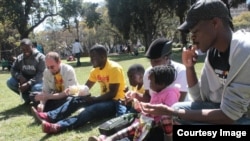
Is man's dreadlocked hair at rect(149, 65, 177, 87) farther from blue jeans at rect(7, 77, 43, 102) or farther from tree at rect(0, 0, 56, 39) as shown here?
tree at rect(0, 0, 56, 39)

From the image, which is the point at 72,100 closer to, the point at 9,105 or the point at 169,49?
the point at 169,49

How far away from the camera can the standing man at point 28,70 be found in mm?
7332

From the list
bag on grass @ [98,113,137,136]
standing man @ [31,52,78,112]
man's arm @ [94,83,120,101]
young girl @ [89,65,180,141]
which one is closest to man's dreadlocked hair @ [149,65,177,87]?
young girl @ [89,65,180,141]

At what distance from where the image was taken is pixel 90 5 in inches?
1115

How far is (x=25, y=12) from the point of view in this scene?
1115 inches

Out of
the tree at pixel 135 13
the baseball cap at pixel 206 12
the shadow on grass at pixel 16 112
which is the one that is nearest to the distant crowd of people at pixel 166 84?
the baseball cap at pixel 206 12

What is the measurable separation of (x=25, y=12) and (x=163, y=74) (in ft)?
85.0

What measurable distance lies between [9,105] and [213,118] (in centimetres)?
635

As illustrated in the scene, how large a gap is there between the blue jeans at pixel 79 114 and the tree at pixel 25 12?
2228cm

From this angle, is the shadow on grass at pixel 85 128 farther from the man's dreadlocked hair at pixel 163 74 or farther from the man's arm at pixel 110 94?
the man's dreadlocked hair at pixel 163 74

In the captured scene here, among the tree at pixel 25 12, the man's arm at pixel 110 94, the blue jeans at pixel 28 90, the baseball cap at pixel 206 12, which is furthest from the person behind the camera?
the tree at pixel 25 12

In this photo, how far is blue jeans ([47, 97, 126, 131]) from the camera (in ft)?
17.6

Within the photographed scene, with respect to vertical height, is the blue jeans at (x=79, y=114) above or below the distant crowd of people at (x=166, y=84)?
below

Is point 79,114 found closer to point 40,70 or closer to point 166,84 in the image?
point 166,84
